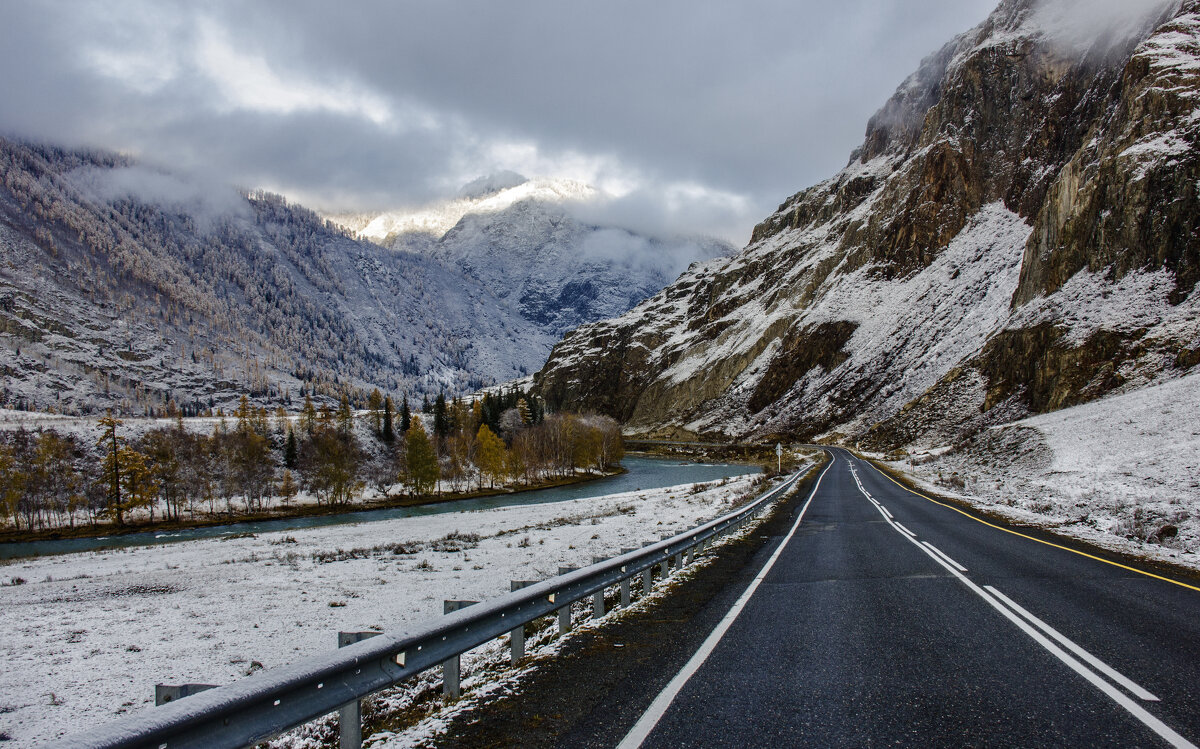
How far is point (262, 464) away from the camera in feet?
250

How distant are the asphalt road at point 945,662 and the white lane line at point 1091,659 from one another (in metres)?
0.03

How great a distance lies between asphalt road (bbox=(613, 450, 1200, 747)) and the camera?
4.42 meters

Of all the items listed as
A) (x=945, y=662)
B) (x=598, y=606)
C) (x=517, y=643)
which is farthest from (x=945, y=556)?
(x=517, y=643)

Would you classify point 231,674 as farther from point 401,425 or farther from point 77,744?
Result: point 401,425

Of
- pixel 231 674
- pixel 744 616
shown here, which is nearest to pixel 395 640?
pixel 744 616

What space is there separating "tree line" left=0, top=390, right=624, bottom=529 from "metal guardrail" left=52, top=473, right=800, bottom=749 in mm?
67813

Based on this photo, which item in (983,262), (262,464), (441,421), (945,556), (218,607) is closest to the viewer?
(945,556)

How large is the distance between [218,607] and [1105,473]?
1209 inches

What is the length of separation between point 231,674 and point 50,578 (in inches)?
864

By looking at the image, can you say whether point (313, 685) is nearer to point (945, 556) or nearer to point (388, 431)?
point (945, 556)

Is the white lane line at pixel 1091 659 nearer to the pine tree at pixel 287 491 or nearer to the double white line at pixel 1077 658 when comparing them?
the double white line at pixel 1077 658

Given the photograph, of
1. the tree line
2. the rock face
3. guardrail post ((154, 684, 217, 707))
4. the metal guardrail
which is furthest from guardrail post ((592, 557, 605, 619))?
the tree line

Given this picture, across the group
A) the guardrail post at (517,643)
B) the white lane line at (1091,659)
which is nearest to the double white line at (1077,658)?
the white lane line at (1091,659)

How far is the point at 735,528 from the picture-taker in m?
18.1
